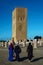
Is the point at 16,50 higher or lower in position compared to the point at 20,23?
lower

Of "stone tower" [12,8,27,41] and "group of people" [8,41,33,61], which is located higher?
"stone tower" [12,8,27,41]

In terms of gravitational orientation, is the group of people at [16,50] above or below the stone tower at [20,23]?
below

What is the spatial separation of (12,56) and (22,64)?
1.67 meters

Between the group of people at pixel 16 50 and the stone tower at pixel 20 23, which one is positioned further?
the stone tower at pixel 20 23

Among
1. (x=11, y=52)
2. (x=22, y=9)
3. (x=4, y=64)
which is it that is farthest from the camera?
(x=22, y=9)

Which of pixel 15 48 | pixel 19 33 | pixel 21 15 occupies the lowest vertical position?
pixel 15 48

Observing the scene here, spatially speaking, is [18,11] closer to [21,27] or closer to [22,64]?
[21,27]

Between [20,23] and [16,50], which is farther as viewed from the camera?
[20,23]

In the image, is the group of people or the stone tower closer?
the group of people

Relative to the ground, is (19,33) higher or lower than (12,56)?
higher

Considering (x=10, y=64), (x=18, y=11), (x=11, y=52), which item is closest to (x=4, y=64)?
(x=10, y=64)

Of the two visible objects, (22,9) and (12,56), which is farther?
(22,9)

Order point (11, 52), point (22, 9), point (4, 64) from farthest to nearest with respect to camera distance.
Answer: point (22, 9) < point (11, 52) < point (4, 64)

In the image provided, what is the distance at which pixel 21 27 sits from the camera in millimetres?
61062
